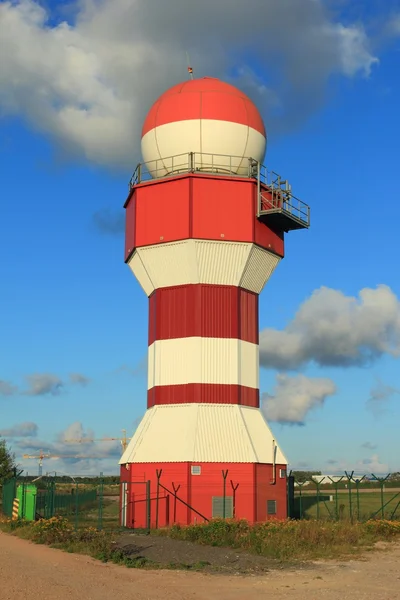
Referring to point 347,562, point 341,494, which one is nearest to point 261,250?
point 347,562

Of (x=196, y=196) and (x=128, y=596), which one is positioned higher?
(x=196, y=196)

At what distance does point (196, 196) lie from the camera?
37.8 metres

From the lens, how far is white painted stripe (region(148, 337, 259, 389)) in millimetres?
37188

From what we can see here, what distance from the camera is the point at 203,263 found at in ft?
123

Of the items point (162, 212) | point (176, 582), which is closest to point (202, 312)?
point (162, 212)

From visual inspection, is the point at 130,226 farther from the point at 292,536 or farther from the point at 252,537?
the point at 292,536

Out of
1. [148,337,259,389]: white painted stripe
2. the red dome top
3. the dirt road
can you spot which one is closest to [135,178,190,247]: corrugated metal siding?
the red dome top

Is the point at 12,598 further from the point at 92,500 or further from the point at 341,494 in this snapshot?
the point at 341,494

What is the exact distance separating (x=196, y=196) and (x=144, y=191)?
341 centimetres

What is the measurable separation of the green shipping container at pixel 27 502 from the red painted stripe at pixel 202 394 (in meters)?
7.90

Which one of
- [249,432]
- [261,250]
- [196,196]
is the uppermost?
[196,196]

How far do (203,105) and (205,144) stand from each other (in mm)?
2089

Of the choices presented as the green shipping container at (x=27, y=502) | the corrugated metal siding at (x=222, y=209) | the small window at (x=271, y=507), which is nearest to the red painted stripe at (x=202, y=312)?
the corrugated metal siding at (x=222, y=209)

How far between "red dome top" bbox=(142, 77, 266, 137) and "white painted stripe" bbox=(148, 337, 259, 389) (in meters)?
11.9
